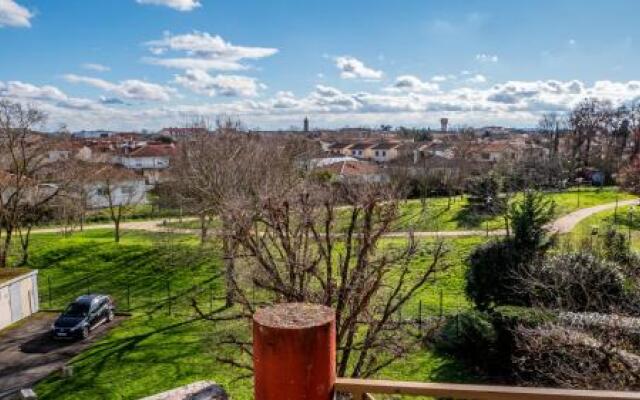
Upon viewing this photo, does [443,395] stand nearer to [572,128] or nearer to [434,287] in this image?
[434,287]

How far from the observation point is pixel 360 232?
12.6 metres

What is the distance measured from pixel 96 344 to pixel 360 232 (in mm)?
12779

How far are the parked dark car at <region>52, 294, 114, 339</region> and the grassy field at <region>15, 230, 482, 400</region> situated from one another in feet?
2.62

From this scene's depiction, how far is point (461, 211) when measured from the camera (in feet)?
127

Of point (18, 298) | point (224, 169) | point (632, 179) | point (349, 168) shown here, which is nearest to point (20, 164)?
point (18, 298)

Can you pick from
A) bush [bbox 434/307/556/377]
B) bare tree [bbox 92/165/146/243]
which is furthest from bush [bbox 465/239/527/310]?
bare tree [bbox 92/165/146/243]

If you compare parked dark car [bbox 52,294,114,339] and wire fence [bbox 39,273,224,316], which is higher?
parked dark car [bbox 52,294,114,339]

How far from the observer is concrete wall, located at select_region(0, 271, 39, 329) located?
22906 mm

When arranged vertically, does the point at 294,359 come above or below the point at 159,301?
above

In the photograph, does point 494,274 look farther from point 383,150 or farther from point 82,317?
point 383,150

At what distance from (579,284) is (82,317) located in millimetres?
16916

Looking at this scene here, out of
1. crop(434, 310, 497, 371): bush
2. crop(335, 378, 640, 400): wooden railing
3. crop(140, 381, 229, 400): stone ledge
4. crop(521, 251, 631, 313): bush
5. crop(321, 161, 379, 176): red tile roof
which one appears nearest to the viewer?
crop(335, 378, 640, 400): wooden railing

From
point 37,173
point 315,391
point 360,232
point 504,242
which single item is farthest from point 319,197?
point 37,173

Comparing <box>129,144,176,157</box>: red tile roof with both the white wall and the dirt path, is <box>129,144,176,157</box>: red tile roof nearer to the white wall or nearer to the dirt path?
the white wall
